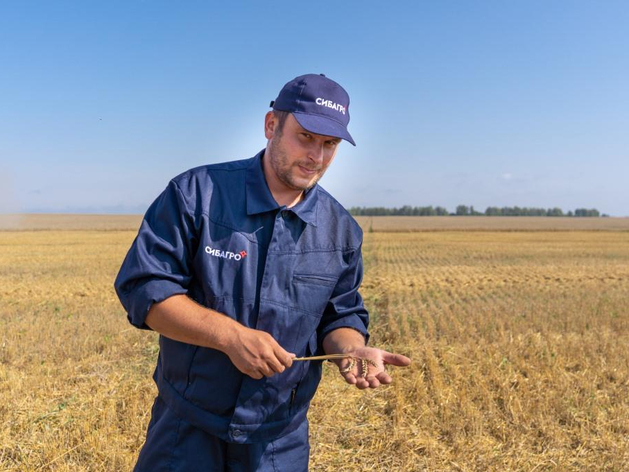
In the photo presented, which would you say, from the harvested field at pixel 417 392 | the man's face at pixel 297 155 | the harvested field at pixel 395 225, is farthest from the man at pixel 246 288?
the harvested field at pixel 395 225

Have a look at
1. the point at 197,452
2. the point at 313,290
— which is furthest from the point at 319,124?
the point at 197,452

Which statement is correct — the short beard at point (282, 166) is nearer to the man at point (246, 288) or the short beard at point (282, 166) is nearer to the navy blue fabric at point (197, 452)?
the man at point (246, 288)

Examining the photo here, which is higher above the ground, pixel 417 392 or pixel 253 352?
pixel 253 352

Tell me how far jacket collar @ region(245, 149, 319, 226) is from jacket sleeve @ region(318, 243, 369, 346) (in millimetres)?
277

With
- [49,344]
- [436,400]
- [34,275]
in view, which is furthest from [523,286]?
[34,275]

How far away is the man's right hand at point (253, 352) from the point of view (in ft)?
5.97

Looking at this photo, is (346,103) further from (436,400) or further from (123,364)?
(123,364)

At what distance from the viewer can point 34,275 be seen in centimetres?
1709

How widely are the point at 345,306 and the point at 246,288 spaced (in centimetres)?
51

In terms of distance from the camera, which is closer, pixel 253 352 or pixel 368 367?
pixel 253 352

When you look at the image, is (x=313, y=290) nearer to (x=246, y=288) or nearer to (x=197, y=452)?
(x=246, y=288)

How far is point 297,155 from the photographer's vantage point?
2.07 meters

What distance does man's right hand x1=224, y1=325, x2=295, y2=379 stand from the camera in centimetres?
182

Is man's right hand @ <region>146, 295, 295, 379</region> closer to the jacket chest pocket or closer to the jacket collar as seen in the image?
the jacket chest pocket
